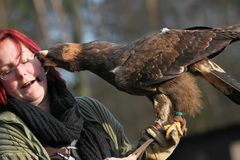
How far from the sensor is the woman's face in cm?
353

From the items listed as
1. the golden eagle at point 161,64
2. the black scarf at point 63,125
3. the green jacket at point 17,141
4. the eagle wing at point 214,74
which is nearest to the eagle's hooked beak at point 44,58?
the golden eagle at point 161,64

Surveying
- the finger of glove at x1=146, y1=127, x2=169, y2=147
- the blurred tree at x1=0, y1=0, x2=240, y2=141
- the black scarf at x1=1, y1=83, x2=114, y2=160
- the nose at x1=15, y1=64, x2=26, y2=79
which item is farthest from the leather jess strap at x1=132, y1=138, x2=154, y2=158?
the blurred tree at x1=0, y1=0, x2=240, y2=141

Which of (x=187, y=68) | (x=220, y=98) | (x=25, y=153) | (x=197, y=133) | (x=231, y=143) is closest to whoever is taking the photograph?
(x=25, y=153)

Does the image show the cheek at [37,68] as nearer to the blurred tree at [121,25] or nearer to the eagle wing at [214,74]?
the eagle wing at [214,74]

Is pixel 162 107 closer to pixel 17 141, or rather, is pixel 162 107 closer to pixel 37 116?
pixel 37 116

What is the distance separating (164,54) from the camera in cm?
361

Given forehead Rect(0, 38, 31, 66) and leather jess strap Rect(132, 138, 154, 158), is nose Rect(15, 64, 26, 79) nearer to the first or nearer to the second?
forehead Rect(0, 38, 31, 66)

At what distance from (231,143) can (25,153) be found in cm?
1187

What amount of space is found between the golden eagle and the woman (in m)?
0.14

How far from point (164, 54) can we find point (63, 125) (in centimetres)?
72

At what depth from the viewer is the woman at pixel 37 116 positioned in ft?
11.1

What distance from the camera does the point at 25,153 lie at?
3357 millimetres

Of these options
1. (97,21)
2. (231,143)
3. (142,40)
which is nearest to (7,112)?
(142,40)

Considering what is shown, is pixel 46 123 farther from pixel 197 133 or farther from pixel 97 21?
pixel 97 21
